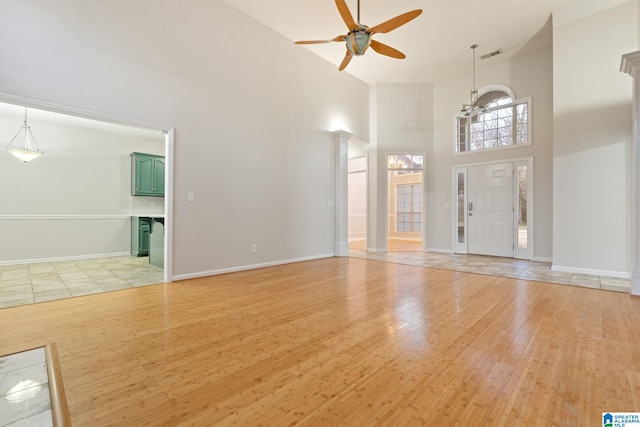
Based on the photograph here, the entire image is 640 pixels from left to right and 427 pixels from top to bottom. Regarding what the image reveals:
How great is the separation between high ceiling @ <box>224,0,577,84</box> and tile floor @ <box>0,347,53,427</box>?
498 centimetres

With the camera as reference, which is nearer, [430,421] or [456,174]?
[430,421]

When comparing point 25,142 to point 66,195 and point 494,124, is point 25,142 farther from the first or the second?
point 494,124

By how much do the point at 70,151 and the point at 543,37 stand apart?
9.64 m

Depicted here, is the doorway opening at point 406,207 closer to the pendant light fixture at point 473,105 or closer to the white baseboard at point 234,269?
the pendant light fixture at point 473,105

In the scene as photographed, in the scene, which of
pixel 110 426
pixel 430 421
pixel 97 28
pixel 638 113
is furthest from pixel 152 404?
pixel 638 113

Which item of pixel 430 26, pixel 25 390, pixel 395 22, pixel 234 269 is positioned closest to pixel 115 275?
pixel 234 269

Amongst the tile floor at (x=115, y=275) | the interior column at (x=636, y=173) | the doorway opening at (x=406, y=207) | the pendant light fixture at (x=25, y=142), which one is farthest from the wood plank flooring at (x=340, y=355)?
the doorway opening at (x=406, y=207)

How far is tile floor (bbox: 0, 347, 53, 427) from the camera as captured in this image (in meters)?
1.37

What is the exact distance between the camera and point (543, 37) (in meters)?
5.47

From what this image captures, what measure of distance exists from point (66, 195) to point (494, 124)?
9374 mm

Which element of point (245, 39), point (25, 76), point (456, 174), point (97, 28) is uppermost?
point (245, 39)

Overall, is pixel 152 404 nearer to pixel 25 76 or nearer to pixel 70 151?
pixel 25 76

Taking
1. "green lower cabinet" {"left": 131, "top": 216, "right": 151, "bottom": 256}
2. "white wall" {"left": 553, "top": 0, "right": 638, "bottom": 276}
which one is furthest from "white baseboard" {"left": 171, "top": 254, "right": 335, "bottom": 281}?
"white wall" {"left": 553, "top": 0, "right": 638, "bottom": 276}

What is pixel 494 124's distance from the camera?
6.60 meters
